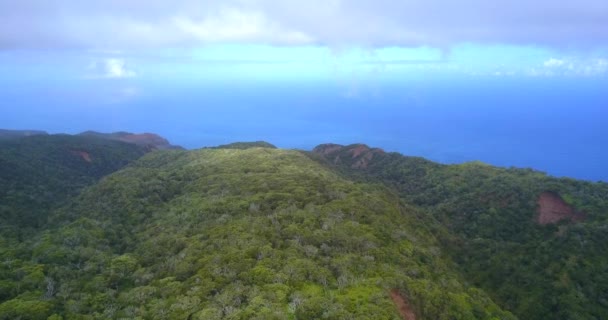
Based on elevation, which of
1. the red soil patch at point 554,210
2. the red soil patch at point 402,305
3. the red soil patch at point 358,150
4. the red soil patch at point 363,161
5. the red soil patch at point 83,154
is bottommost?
the red soil patch at point 402,305

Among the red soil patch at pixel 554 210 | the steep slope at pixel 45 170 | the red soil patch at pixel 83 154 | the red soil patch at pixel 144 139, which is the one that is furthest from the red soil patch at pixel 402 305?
the red soil patch at pixel 144 139

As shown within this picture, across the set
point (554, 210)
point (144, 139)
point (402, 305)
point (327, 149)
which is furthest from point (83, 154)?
point (402, 305)

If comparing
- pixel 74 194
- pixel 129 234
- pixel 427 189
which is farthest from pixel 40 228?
pixel 427 189

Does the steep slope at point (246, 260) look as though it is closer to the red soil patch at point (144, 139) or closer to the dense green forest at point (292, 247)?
the dense green forest at point (292, 247)

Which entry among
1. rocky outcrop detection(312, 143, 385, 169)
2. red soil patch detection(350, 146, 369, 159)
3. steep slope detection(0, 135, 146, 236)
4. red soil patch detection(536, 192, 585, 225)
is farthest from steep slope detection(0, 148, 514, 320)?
red soil patch detection(350, 146, 369, 159)

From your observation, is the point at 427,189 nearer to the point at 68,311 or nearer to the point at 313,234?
the point at 313,234

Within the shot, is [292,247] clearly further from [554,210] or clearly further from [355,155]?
[355,155]
